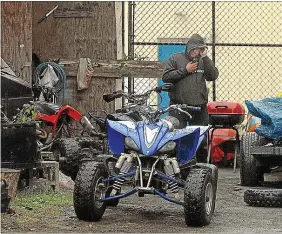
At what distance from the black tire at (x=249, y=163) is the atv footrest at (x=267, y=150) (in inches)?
9.8

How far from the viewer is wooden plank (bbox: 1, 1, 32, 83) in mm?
10875

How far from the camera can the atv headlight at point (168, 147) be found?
24.5ft

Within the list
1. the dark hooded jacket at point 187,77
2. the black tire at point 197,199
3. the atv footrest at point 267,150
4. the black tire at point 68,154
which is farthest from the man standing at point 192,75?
the black tire at point 197,199

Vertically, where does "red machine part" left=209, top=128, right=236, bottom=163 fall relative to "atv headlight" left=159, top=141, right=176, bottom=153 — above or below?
below

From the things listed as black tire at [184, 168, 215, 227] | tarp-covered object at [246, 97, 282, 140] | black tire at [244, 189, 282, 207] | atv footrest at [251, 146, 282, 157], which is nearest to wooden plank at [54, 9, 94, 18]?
tarp-covered object at [246, 97, 282, 140]

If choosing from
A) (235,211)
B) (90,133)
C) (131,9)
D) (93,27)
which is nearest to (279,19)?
(131,9)

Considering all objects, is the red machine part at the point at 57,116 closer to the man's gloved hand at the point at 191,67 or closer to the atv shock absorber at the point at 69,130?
the atv shock absorber at the point at 69,130

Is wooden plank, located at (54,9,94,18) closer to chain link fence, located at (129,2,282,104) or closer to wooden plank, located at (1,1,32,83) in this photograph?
wooden plank, located at (1,1,32,83)

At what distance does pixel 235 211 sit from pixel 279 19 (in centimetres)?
1044

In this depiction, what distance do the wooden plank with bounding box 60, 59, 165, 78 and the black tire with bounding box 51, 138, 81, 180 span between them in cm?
221

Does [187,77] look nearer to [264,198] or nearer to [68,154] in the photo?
[68,154]

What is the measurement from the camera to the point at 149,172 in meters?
7.39

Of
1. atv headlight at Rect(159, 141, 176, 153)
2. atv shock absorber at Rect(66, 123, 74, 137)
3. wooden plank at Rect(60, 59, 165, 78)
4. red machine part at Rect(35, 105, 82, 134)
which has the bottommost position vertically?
atv headlight at Rect(159, 141, 176, 153)

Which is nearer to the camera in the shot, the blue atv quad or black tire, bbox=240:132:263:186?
the blue atv quad
